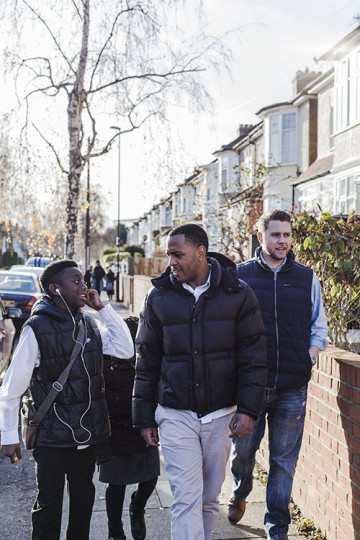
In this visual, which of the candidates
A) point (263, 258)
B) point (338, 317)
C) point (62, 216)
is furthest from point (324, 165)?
point (263, 258)

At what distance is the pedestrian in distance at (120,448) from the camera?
13.4 ft

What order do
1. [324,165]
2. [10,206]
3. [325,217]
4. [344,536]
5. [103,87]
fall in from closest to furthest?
[344,536] → [325,217] → [103,87] → [10,206] → [324,165]

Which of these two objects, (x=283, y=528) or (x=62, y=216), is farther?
(x=62, y=216)

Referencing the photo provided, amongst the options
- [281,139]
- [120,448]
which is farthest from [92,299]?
[281,139]

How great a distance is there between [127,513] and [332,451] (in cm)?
167

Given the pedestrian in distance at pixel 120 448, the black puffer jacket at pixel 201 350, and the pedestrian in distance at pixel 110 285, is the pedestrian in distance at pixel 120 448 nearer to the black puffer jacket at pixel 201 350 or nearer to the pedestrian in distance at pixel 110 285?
the black puffer jacket at pixel 201 350

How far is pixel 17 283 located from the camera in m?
15.6

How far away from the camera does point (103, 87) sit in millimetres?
12242

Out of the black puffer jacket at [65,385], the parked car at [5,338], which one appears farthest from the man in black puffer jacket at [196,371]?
the parked car at [5,338]

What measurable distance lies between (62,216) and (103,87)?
314 cm

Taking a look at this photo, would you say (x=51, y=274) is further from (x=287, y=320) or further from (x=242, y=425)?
(x=287, y=320)

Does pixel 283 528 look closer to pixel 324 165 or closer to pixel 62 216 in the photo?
pixel 62 216

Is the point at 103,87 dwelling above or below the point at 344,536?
above

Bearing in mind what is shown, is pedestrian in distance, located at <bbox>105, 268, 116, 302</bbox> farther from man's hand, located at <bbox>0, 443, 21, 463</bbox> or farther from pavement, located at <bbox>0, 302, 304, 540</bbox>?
man's hand, located at <bbox>0, 443, 21, 463</bbox>
